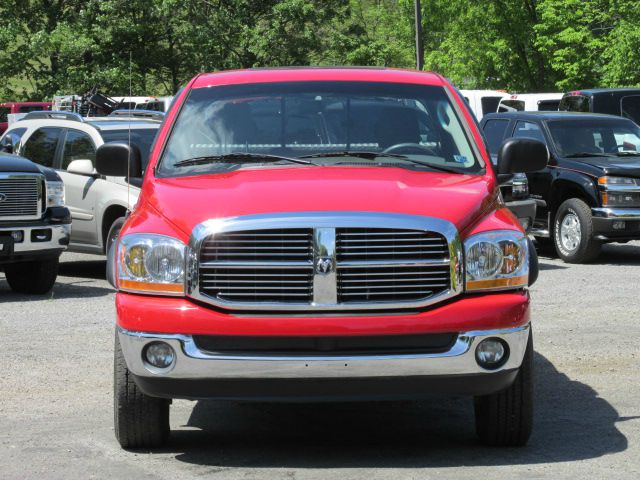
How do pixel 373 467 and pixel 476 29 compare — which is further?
pixel 476 29

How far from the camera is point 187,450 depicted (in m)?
6.28

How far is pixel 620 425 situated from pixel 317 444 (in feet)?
5.20

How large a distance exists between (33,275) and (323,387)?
846 centimetres

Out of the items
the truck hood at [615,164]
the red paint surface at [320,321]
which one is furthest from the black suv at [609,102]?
the red paint surface at [320,321]

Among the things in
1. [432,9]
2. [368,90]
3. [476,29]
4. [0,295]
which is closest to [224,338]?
[368,90]

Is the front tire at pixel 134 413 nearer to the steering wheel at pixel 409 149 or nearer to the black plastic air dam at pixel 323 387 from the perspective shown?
the black plastic air dam at pixel 323 387

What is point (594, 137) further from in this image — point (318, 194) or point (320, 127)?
point (318, 194)

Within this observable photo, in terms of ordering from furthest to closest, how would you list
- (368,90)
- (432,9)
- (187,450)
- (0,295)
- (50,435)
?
(432,9), (0,295), (368,90), (50,435), (187,450)

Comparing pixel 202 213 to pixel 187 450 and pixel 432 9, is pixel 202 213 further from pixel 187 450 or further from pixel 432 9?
pixel 432 9

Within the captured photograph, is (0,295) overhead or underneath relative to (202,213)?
underneath

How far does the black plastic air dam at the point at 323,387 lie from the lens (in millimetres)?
5660

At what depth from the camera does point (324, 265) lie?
568 cm

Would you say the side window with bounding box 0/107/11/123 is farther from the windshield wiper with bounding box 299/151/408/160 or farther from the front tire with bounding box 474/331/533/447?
the front tire with bounding box 474/331/533/447

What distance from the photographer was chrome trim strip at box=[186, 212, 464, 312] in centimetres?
568
